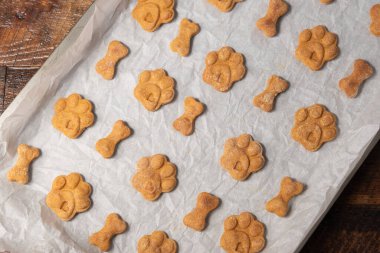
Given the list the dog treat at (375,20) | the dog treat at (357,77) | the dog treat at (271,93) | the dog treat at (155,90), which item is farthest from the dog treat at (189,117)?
the dog treat at (375,20)

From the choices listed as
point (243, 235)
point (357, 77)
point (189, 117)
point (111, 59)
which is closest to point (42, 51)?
point (111, 59)

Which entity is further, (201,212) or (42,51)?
(42,51)

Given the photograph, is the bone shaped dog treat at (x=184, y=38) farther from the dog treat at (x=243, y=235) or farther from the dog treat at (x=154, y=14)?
the dog treat at (x=243, y=235)

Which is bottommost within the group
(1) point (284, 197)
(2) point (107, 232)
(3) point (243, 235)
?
(2) point (107, 232)

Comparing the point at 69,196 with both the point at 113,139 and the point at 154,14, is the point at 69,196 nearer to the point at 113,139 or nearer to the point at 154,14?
the point at 113,139

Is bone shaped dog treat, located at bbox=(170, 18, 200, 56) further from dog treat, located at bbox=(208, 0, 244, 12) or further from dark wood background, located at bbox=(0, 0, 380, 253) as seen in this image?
dark wood background, located at bbox=(0, 0, 380, 253)
